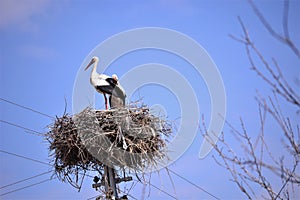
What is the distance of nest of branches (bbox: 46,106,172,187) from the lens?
6355 millimetres

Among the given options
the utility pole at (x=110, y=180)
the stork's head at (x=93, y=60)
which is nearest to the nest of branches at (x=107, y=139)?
the utility pole at (x=110, y=180)

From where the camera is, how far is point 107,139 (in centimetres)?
639

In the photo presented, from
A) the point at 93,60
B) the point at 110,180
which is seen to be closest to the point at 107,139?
the point at 110,180

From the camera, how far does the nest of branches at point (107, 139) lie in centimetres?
636

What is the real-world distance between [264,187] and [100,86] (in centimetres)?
623

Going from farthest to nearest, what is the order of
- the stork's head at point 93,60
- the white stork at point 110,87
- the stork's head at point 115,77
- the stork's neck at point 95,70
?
the stork's head at point 93,60 → the stork's neck at point 95,70 → the stork's head at point 115,77 → the white stork at point 110,87

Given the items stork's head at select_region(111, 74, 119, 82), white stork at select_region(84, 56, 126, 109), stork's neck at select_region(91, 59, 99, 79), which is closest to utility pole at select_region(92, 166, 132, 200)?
white stork at select_region(84, 56, 126, 109)

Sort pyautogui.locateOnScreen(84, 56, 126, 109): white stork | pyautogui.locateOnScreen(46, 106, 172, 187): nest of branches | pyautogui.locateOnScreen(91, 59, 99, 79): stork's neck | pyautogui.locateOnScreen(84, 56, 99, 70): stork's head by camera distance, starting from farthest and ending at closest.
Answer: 1. pyautogui.locateOnScreen(84, 56, 99, 70): stork's head
2. pyautogui.locateOnScreen(91, 59, 99, 79): stork's neck
3. pyautogui.locateOnScreen(84, 56, 126, 109): white stork
4. pyautogui.locateOnScreen(46, 106, 172, 187): nest of branches

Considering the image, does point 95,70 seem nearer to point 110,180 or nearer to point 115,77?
point 115,77

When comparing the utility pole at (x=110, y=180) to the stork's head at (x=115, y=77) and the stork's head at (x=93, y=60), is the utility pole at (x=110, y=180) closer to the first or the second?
the stork's head at (x=115, y=77)

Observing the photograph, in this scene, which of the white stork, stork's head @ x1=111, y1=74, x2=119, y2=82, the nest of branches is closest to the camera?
the nest of branches

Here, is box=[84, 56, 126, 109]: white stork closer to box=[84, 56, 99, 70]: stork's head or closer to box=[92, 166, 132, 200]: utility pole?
box=[84, 56, 99, 70]: stork's head

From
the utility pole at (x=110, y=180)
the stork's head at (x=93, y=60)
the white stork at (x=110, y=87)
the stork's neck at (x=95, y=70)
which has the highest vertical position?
the stork's head at (x=93, y=60)

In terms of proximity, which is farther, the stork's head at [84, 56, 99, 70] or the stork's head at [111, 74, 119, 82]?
the stork's head at [84, 56, 99, 70]
